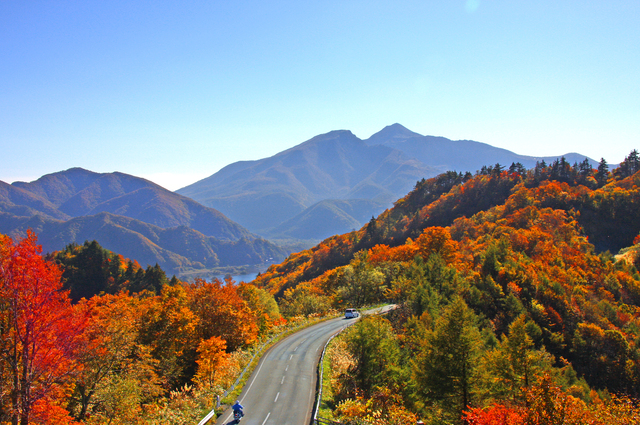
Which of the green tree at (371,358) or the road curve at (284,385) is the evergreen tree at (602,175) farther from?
the green tree at (371,358)

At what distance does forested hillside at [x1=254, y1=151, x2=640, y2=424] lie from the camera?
2505 centimetres

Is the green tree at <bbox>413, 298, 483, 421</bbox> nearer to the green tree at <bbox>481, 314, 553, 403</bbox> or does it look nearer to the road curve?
the green tree at <bbox>481, 314, 553, 403</bbox>

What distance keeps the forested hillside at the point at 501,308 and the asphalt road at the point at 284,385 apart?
257 cm

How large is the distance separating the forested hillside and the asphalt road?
2.57 m

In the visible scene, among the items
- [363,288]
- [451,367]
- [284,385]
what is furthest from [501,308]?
[284,385]

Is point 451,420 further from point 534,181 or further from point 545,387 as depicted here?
point 534,181

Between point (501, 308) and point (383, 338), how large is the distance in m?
32.6

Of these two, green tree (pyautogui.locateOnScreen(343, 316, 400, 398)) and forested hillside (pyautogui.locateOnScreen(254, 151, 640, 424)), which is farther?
green tree (pyautogui.locateOnScreen(343, 316, 400, 398))

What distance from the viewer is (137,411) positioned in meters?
25.1

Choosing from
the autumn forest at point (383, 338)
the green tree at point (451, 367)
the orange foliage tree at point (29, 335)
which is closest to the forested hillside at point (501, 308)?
the green tree at point (451, 367)

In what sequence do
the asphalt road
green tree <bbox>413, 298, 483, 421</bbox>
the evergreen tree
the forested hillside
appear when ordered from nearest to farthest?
the asphalt road
the forested hillside
green tree <bbox>413, 298, 483, 421</bbox>
the evergreen tree

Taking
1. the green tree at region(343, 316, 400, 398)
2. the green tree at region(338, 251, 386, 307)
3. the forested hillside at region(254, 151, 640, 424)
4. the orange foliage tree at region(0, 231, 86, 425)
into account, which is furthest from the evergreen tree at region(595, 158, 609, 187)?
the orange foliage tree at region(0, 231, 86, 425)

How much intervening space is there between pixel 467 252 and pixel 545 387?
76010 millimetres

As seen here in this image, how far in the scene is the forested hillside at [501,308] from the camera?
2505cm
